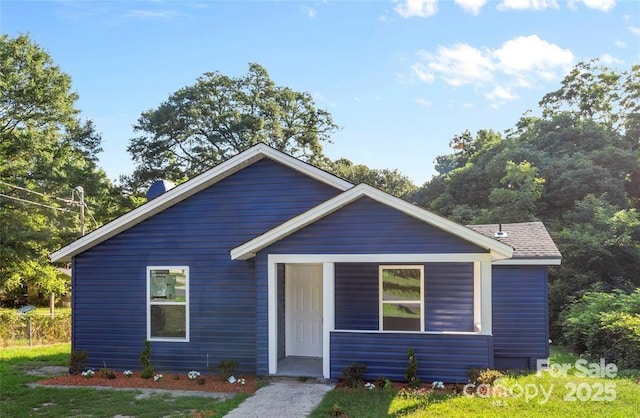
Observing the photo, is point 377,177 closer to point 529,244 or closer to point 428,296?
point 529,244

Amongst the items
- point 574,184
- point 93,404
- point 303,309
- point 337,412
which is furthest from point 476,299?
point 574,184

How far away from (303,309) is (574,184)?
680 inches

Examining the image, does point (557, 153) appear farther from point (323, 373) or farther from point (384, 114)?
point (323, 373)

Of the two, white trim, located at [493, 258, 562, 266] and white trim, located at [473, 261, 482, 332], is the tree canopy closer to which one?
white trim, located at [493, 258, 562, 266]

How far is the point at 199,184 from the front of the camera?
10.8m

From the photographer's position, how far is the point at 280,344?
1068 centimetres

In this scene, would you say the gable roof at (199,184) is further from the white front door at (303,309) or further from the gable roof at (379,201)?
the white front door at (303,309)

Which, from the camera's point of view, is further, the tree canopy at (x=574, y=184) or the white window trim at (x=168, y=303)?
the tree canopy at (x=574, y=184)

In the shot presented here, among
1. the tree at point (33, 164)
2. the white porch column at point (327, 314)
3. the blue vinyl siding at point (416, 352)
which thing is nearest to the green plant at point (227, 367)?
the white porch column at point (327, 314)

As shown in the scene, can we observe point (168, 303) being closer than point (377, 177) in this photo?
Yes

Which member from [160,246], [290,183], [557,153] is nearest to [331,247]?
[290,183]

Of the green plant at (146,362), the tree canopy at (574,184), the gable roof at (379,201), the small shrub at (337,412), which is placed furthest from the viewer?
the tree canopy at (574,184)

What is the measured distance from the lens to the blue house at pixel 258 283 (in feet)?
31.5

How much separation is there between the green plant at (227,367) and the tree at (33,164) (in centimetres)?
1732
